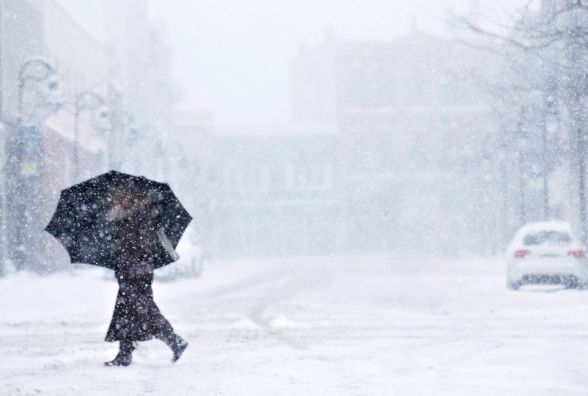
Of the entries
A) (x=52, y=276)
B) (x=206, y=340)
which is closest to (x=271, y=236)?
(x=52, y=276)

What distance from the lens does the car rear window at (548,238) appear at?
2292cm

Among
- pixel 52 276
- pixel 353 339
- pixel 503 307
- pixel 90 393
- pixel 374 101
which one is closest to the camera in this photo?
pixel 90 393

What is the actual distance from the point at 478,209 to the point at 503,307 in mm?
48281

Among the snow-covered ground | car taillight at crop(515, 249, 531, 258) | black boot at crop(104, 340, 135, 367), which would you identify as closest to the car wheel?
the snow-covered ground

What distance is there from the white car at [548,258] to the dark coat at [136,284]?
45.3 feet

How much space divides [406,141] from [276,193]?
967cm

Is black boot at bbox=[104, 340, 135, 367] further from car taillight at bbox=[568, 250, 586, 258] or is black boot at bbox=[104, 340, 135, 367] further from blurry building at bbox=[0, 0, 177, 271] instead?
blurry building at bbox=[0, 0, 177, 271]

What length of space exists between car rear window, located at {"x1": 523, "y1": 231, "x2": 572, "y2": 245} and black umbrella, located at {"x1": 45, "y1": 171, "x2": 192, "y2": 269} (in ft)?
46.0

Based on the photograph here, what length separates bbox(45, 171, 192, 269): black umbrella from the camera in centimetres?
1032

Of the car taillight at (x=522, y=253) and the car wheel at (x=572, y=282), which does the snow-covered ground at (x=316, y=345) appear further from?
the car taillight at (x=522, y=253)

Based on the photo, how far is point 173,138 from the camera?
71.2m

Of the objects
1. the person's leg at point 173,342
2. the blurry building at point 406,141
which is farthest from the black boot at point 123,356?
the blurry building at point 406,141

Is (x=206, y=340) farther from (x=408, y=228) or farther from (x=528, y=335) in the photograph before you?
(x=408, y=228)

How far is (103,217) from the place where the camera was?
1041 cm
